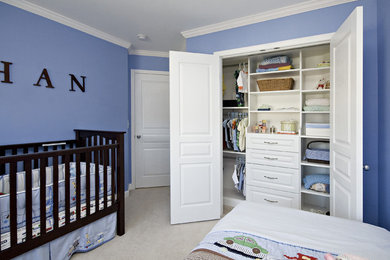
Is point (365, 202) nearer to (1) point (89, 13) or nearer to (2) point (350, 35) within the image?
(2) point (350, 35)

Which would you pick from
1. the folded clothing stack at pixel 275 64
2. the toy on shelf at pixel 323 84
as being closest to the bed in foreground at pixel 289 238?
the toy on shelf at pixel 323 84

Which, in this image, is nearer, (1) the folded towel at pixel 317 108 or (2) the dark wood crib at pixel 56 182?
(2) the dark wood crib at pixel 56 182

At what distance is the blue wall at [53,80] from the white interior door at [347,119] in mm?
2898

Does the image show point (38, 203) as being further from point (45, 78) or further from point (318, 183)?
point (318, 183)

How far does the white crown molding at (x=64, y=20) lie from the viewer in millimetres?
2257

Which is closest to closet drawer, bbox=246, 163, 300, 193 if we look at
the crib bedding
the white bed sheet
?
the white bed sheet

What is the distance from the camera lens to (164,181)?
13.7ft

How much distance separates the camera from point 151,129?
4.06m

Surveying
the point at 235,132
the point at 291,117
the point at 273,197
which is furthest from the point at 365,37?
the point at 273,197

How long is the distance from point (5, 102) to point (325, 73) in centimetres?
364

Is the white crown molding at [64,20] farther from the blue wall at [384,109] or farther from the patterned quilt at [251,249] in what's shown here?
the blue wall at [384,109]

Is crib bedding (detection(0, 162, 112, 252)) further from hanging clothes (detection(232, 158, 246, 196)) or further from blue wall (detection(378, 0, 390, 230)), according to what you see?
blue wall (detection(378, 0, 390, 230))

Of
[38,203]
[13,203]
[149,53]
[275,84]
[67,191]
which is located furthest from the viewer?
[149,53]

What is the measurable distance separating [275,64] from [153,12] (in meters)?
1.63
